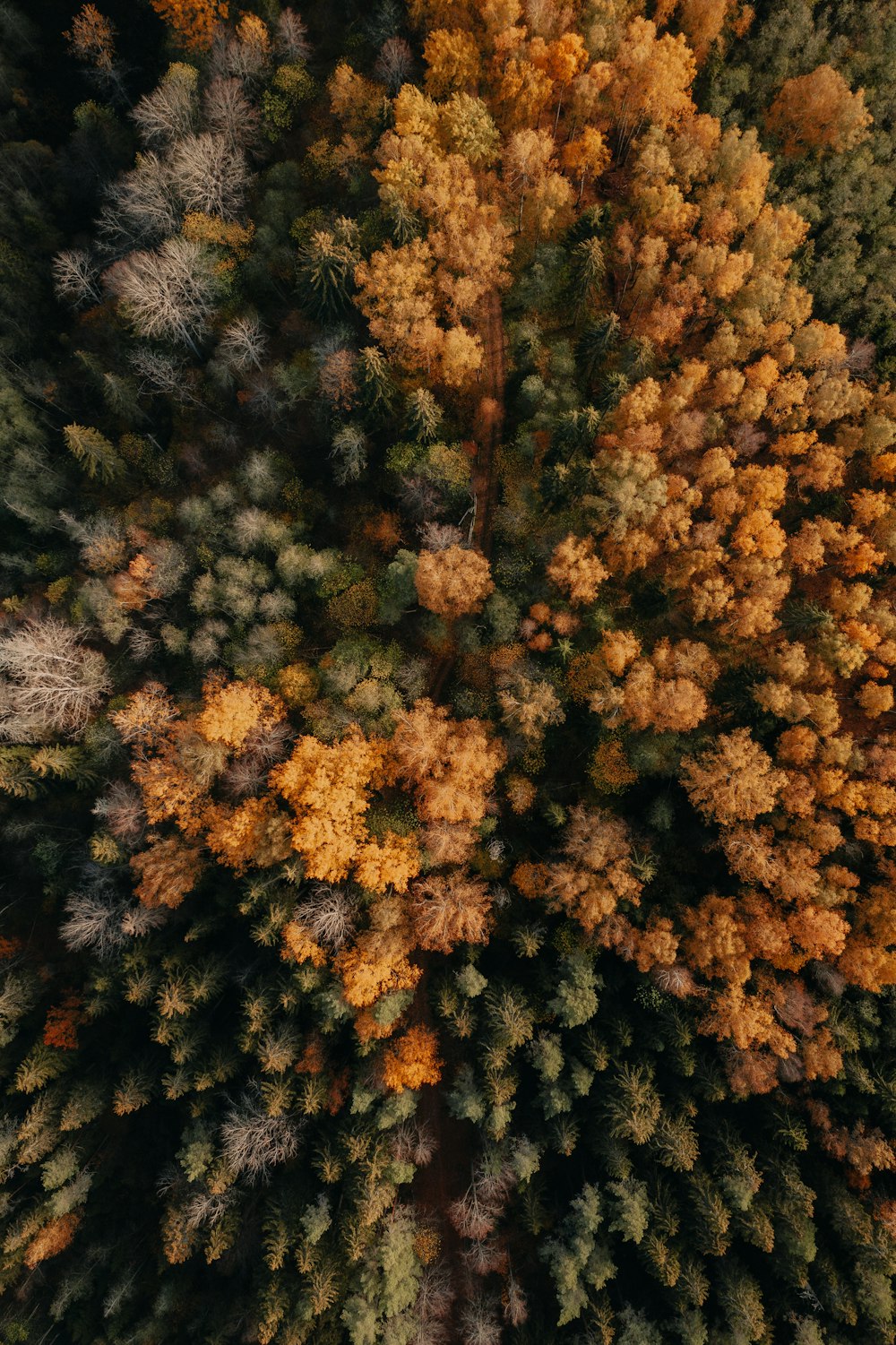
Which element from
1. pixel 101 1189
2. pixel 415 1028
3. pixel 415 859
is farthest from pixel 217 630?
pixel 101 1189

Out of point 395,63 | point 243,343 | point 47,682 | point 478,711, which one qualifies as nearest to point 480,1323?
point 478,711

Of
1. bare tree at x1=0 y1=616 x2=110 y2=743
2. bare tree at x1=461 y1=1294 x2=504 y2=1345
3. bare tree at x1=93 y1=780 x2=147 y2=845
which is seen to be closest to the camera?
bare tree at x1=461 y1=1294 x2=504 y2=1345

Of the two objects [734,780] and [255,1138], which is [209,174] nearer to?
[734,780]

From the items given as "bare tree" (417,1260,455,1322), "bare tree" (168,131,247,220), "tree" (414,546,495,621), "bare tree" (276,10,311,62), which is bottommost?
"bare tree" (417,1260,455,1322)

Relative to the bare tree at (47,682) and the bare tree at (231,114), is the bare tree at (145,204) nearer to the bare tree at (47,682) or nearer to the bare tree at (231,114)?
the bare tree at (231,114)

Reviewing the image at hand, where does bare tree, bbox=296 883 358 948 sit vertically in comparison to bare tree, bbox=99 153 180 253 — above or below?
below

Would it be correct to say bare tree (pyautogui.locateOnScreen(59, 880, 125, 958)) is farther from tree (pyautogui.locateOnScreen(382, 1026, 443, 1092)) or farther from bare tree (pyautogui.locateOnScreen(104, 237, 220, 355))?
bare tree (pyautogui.locateOnScreen(104, 237, 220, 355))

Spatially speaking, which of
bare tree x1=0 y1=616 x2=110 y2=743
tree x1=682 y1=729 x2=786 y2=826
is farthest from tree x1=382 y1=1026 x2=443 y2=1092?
bare tree x1=0 y1=616 x2=110 y2=743
